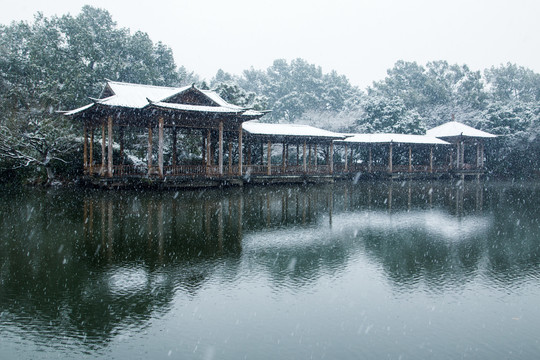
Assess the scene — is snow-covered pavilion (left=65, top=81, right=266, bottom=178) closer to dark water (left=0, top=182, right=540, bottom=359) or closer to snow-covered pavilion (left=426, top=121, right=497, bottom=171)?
dark water (left=0, top=182, right=540, bottom=359)

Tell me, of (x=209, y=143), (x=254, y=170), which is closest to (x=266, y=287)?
(x=209, y=143)

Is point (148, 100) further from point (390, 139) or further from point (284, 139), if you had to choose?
point (390, 139)

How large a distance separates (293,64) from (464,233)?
6745 centimetres

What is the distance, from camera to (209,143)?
25.2 meters

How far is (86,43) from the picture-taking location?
120 ft

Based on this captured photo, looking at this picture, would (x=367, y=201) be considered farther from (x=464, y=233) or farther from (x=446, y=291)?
(x=446, y=291)

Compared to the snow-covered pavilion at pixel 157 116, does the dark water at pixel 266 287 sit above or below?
below

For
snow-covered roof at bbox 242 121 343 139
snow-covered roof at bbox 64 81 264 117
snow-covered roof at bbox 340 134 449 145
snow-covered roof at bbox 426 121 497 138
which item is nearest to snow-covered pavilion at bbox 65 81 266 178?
snow-covered roof at bbox 64 81 264 117

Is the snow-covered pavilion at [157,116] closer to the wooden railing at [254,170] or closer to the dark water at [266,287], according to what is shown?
the wooden railing at [254,170]

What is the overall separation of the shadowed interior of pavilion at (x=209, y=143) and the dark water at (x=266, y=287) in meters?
10.4

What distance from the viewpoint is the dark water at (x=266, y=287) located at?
15.7 ft

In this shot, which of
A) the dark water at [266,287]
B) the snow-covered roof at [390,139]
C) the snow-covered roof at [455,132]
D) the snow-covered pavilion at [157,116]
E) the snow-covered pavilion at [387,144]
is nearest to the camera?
the dark water at [266,287]

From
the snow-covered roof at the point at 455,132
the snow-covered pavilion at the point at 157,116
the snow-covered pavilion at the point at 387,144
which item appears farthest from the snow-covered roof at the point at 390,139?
the snow-covered pavilion at the point at 157,116

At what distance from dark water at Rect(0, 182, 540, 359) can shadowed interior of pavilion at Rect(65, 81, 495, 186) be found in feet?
34.2
